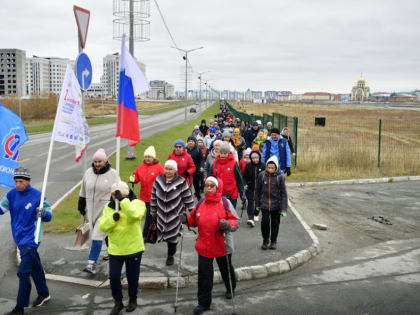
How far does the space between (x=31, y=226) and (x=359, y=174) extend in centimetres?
1362

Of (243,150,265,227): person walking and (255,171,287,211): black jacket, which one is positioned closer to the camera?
(255,171,287,211): black jacket

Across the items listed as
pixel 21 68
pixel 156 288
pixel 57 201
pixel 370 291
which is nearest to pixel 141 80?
pixel 156 288

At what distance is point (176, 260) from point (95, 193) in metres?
1.73


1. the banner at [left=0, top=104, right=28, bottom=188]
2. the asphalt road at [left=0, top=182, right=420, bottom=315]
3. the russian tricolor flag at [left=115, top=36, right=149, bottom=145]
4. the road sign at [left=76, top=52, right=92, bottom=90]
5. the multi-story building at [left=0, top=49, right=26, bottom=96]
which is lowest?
the asphalt road at [left=0, top=182, right=420, bottom=315]

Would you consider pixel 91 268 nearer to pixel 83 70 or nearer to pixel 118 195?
pixel 118 195

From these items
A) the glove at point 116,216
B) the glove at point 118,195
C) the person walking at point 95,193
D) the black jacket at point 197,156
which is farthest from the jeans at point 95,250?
the black jacket at point 197,156

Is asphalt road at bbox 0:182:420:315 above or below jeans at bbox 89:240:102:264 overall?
below

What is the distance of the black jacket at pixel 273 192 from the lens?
7.90m

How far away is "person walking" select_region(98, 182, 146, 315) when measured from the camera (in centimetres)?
538

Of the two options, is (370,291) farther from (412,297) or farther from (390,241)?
(390,241)

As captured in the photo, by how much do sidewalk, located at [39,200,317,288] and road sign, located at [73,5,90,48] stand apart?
3.51 meters

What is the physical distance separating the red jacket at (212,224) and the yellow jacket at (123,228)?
0.78 metres

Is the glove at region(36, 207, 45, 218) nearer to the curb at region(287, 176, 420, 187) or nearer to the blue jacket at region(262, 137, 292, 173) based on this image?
the blue jacket at region(262, 137, 292, 173)

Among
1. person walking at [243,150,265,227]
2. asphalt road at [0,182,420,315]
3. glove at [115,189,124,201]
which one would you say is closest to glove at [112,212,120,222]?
glove at [115,189,124,201]
